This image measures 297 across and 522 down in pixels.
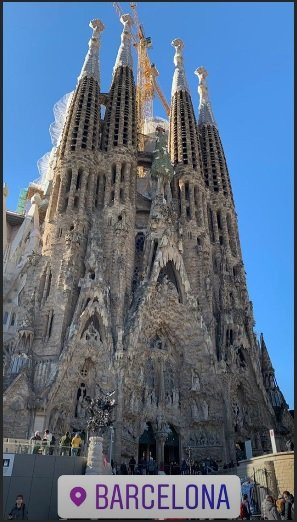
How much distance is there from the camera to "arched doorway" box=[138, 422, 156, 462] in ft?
74.7

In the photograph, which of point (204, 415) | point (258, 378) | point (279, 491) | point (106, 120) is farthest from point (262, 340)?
point (106, 120)

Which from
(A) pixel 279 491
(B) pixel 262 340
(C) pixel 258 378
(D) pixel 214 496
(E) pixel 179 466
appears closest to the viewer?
(D) pixel 214 496

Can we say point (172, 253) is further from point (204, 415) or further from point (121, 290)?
point (204, 415)

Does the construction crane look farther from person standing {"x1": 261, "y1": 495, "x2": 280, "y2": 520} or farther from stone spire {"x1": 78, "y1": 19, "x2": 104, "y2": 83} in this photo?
person standing {"x1": 261, "y1": 495, "x2": 280, "y2": 520}

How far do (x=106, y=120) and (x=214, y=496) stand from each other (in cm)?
3173

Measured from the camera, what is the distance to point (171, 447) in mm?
23672

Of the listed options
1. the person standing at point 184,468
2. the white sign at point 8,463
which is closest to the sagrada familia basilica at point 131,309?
the person standing at point 184,468

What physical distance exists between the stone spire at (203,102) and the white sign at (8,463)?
114 feet

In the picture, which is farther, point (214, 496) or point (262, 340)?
point (262, 340)

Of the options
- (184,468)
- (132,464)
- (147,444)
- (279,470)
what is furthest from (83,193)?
(279,470)

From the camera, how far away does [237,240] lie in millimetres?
32938

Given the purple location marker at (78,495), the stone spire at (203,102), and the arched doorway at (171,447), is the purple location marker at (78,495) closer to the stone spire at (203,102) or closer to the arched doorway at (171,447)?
the arched doorway at (171,447)

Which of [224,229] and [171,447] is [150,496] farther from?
[224,229]

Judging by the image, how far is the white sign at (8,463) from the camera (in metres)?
11.8
